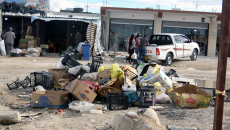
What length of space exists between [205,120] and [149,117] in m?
1.49

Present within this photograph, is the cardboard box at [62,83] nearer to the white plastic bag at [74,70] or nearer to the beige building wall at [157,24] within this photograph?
the white plastic bag at [74,70]

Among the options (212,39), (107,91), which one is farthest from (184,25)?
(107,91)

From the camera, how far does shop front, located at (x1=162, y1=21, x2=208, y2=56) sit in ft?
75.3

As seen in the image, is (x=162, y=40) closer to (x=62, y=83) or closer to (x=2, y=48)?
(x=62, y=83)

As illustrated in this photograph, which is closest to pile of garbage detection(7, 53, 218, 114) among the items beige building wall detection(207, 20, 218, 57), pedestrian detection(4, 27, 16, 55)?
pedestrian detection(4, 27, 16, 55)

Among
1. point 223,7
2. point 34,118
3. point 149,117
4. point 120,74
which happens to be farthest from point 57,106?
point 223,7

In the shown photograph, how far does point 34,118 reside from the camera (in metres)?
5.28

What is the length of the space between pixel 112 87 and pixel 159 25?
664 inches

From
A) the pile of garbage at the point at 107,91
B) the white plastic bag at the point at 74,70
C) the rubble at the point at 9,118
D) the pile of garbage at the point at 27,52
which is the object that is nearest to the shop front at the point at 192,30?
the pile of garbage at the point at 27,52

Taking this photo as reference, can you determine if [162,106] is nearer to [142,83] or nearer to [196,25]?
[142,83]

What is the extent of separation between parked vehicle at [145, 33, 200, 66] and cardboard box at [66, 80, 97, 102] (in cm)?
880

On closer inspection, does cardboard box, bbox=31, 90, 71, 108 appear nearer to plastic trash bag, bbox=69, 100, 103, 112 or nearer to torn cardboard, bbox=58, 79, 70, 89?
plastic trash bag, bbox=69, 100, 103, 112

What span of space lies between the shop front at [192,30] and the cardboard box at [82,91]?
58.7 ft

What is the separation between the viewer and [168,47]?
14.9 meters
